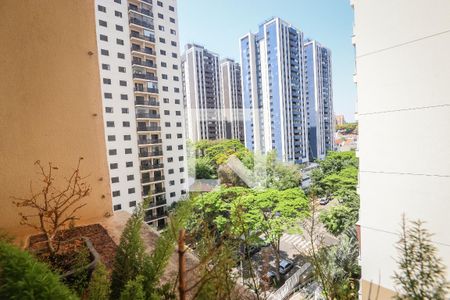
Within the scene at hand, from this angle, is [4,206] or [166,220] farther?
[4,206]

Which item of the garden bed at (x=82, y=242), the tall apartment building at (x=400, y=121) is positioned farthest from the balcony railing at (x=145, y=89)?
the garden bed at (x=82, y=242)

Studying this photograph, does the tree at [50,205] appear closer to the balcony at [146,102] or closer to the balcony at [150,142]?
the balcony at [150,142]

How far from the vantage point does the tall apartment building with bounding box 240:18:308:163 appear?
41.2ft

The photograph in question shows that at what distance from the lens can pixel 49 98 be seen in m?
1.14

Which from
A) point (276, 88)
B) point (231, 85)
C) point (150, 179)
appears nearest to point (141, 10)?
point (150, 179)

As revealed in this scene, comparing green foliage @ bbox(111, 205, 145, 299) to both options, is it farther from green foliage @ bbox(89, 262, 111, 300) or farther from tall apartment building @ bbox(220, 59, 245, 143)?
tall apartment building @ bbox(220, 59, 245, 143)

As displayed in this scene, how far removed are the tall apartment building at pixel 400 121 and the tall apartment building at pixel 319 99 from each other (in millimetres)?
11677

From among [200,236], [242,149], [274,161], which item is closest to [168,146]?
[242,149]

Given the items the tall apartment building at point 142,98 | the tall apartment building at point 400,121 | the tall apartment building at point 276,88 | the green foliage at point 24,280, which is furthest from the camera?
the tall apartment building at point 276,88

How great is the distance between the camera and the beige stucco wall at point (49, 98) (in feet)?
3.44

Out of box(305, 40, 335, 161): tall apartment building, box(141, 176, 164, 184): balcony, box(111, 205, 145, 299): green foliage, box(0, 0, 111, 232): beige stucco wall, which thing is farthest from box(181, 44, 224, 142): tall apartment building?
box(111, 205, 145, 299): green foliage

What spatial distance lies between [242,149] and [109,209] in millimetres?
7579

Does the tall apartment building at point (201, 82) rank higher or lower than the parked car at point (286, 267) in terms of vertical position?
higher

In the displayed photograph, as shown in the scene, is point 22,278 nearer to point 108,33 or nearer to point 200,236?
point 200,236
